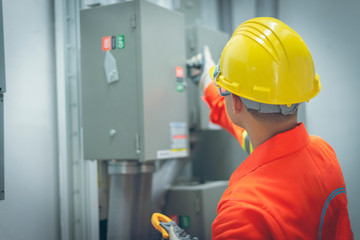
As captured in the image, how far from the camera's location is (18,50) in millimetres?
1796

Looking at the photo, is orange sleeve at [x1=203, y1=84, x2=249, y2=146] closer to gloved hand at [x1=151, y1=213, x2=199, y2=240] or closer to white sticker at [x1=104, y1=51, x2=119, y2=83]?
white sticker at [x1=104, y1=51, x2=119, y2=83]

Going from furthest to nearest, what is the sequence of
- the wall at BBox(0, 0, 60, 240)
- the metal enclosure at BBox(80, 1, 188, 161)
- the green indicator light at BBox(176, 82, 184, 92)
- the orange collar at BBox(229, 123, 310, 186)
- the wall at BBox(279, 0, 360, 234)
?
the green indicator light at BBox(176, 82, 184, 92), the wall at BBox(279, 0, 360, 234), the metal enclosure at BBox(80, 1, 188, 161), the wall at BBox(0, 0, 60, 240), the orange collar at BBox(229, 123, 310, 186)

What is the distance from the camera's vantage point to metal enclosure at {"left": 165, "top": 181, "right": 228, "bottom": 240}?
2.09 metres

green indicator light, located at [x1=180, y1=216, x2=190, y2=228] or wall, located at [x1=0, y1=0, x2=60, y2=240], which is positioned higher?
wall, located at [x1=0, y1=0, x2=60, y2=240]

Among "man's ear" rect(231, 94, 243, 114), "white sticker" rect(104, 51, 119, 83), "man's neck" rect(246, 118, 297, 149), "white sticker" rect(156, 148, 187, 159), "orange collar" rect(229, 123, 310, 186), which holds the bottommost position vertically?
"white sticker" rect(156, 148, 187, 159)

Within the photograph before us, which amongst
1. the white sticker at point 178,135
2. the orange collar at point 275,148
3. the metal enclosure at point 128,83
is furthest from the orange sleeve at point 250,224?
the white sticker at point 178,135

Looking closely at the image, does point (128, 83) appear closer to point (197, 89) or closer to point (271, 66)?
point (197, 89)

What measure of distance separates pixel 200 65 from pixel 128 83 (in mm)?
468

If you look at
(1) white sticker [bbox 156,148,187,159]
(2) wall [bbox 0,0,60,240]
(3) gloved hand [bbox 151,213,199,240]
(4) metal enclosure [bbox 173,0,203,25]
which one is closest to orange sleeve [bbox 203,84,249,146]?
(1) white sticker [bbox 156,148,187,159]

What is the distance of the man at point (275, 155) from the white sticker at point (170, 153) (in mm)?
720

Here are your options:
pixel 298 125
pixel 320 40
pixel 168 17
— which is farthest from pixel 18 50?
pixel 320 40

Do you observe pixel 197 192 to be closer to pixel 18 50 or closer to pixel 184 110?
pixel 184 110

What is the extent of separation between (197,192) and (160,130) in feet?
1.39

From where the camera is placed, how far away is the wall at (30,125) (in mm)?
1738
